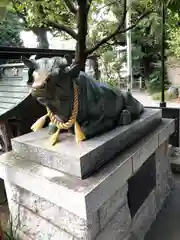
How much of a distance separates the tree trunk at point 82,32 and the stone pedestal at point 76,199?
1147mm

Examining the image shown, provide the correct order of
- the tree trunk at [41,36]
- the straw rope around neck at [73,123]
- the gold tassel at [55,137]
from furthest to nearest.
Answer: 1. the tree trunk at [41,36]
2. the gold tassel at [55,137]
3. the straw rope around neck at [73,123]

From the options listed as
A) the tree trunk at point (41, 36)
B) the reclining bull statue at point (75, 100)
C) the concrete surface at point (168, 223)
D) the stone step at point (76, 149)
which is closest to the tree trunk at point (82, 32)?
the reclining bull statue at point (75, 100)

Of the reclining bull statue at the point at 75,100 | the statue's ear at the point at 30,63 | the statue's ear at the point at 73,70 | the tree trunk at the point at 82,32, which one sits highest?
the tree trunk at the point at 82,32

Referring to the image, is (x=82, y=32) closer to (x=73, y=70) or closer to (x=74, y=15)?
(x=74, y=15)

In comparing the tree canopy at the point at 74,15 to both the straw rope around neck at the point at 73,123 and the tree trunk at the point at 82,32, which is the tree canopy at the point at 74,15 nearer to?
the tree trunk at the point at 82,32

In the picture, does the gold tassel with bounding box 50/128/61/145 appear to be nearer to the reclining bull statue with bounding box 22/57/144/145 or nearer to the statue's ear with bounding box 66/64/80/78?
the reclining bull statue with bounding box 22/57/144/145

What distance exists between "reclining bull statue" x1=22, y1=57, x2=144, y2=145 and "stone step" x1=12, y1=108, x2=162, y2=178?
0.06 meters

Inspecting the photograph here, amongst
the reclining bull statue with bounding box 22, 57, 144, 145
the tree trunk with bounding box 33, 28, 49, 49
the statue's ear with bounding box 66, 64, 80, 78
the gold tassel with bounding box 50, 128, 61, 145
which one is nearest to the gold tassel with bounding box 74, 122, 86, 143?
the reclining bull statue with bounding box 22, 57, 144, 145

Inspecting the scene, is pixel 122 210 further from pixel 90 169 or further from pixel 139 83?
pixel 139 83

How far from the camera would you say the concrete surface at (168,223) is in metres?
1.84

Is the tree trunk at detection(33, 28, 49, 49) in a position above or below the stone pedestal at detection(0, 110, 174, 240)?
above

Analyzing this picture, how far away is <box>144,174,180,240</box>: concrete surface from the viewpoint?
1839mm

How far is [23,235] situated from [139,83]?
9881 millimetres

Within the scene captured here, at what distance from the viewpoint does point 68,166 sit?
1312mm
